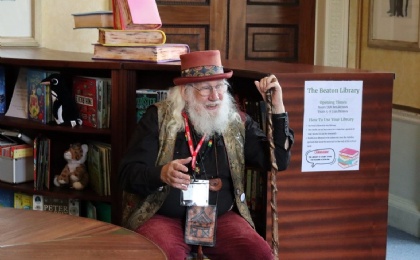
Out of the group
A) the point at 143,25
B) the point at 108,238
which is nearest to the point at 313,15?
the point at 143,25

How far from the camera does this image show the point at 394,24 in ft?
18.5

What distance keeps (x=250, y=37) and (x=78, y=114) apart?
7.51ft

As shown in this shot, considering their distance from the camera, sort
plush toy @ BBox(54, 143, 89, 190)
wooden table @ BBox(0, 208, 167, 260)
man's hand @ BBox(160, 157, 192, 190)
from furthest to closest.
A: 1. plush toy @ BBox(54, 143, 89, 190)
2. man's hand @ BBox(160, 157, 192, 190)
3. wooden table @ BBox(0, 208, 167, 260)

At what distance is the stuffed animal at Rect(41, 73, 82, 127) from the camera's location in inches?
172

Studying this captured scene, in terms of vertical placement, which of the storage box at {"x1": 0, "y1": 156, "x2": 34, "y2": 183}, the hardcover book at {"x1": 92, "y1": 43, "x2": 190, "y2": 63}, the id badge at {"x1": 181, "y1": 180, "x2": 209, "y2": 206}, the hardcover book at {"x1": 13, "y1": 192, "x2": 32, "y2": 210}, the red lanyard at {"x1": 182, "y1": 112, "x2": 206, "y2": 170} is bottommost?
the hardcover book at {"x1": 13, "y1": 192, "x2": 32, "y2": 210}

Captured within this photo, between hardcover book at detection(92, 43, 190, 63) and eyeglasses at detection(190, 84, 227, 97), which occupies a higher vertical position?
hardcover book at detection(92, 43, 190, 63)

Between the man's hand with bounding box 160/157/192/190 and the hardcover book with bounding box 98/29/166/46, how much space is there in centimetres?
97

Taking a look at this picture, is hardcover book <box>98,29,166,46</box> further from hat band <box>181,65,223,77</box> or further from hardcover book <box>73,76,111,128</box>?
hat band <box>181,65,223,77</box>

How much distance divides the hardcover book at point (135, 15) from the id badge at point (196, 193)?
3.31ft

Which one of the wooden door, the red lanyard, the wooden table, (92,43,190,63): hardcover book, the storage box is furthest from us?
the wooden door

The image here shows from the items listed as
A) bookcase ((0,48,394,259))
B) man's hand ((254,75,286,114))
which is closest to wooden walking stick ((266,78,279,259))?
man's hand ((254,75,286,114))

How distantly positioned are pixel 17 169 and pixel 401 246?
2.22 meters

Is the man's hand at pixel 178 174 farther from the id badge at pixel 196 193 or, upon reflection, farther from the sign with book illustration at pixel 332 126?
the sign with book illustration at pixel 332 126

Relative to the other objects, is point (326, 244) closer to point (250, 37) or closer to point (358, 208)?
point (358, 208)
